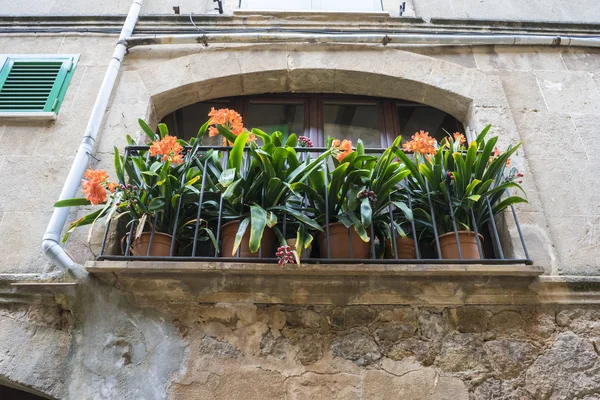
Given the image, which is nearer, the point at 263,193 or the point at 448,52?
the point at 263,193

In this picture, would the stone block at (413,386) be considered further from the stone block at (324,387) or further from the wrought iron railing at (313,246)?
the wrought iron railing at (313,246)

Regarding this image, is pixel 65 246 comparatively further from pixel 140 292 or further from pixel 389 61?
pixel 389 61

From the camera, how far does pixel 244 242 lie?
9.82 feet

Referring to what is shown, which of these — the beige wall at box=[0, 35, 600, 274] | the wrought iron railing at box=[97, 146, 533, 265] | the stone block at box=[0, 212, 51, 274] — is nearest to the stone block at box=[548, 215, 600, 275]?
the beige wall at box=[0, 35, 600, 274]

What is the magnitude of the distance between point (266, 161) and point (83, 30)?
2629 millimetres

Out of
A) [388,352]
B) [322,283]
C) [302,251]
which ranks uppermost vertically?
[302,251]

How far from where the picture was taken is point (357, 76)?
431 cm

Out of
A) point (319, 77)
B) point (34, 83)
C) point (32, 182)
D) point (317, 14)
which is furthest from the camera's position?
point (317, 14)

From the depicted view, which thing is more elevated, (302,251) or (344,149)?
(344,149)

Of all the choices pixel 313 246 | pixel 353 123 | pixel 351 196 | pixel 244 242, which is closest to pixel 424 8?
pixel 353 123

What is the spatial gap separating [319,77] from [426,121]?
0.96m

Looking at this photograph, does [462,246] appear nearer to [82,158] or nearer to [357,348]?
[357,348]

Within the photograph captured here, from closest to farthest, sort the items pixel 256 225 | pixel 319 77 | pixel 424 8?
1. pixel 256 225
2. pixel 319 77
3. pixel 424 8

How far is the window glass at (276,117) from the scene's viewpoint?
4.32 meters
